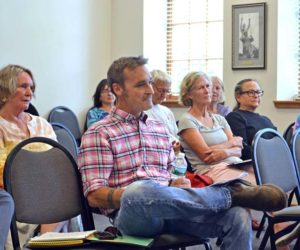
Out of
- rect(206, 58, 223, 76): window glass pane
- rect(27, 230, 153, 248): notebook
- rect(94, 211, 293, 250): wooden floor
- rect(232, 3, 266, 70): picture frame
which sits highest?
rect(232, 3, 266, 70): picture frame

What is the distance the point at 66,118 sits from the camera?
514 centimetres

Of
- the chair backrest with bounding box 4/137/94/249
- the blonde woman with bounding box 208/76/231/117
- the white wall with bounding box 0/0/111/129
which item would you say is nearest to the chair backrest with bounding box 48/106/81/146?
the white wall with bounding box 0/0/111/129

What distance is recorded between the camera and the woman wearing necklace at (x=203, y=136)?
129 inches

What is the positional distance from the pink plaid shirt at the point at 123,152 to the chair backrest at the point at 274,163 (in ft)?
1.80

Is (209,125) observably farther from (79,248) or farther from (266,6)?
(266,6)

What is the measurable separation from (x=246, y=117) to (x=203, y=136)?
28.6 inches

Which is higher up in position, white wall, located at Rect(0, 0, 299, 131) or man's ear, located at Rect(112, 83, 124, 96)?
white wall, located at Rect(0, 0, 299, 131)

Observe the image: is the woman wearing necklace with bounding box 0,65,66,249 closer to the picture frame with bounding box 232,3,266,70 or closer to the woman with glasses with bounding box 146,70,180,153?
the woman with glasses with bounding box 146,70,180,153

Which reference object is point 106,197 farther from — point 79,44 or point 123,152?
point 79,44

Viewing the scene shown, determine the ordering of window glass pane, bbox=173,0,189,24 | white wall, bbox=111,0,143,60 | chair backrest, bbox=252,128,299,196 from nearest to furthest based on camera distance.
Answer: chair backrest, bbox=252,128,299,196
white wall, bbox=111,0,143,60
window glass pane, bbox=173,0,189,24

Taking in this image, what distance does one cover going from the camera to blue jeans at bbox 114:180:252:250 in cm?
188

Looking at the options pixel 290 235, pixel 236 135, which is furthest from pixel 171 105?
pixel 290 235

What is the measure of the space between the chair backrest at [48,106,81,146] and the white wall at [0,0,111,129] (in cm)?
7

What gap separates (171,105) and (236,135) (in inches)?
75.6
